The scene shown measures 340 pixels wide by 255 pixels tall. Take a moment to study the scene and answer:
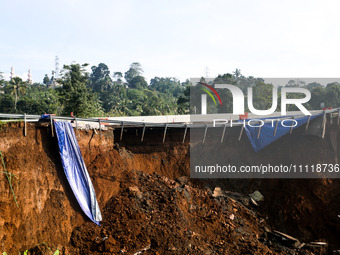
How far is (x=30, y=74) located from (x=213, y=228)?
13334cm

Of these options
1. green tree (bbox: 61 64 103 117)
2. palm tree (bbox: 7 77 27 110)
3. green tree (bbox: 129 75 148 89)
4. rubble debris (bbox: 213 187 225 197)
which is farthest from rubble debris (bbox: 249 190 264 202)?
green tree (bbox: 129 75 148 89)

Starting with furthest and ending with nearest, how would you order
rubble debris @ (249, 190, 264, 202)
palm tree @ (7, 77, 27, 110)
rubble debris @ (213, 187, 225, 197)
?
palm tree @ (7, 77, 27, 110) < rubble debris @ (249, 190, 264, 202) < rubble debris @ (213, 187, 225, 197)

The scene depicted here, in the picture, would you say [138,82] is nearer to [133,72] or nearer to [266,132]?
[133,72]

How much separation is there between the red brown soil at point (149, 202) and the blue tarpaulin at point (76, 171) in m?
0.29

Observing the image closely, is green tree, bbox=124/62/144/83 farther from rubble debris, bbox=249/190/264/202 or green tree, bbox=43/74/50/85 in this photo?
rubble debris, bbox=249/190/264/202

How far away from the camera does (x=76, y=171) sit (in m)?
9.96

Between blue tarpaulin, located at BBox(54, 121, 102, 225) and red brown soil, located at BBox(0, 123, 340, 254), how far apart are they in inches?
11.4

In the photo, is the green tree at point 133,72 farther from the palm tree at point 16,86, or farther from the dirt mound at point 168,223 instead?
the dirt mound at point 168,223

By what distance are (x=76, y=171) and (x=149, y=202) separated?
3.11 meters

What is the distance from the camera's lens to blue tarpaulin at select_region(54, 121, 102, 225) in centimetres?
971

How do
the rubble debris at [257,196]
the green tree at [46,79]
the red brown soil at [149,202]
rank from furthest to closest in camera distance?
1. the green tree at [46,79]
2. the rubble debris at [257,196]
3. the red brown soil at [149,202]

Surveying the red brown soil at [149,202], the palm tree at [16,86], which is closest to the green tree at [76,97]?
the red brown soil at [149,202]

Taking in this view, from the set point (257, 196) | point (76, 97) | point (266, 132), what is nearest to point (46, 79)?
point (76, 97)

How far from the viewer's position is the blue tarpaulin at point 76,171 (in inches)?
382
